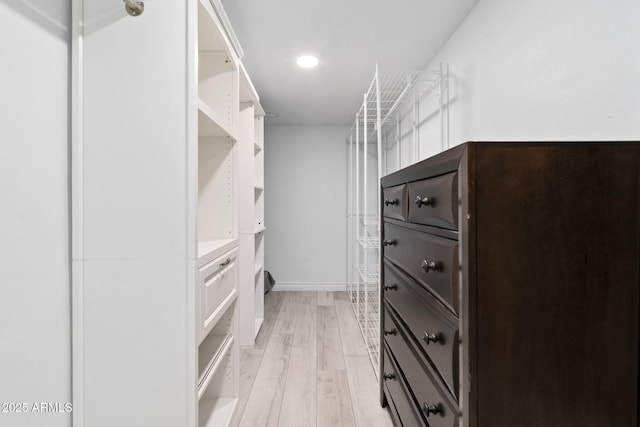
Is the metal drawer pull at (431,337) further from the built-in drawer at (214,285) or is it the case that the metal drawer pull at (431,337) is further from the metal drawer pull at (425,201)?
the built-in drawer at (214,285)

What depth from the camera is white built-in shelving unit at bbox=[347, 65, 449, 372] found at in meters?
2.20

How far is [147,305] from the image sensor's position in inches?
43.8

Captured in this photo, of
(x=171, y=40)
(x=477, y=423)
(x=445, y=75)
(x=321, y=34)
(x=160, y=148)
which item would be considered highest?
(x=321, y=34)

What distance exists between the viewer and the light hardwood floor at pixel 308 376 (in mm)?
1685

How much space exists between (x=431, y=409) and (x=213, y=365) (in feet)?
3.03

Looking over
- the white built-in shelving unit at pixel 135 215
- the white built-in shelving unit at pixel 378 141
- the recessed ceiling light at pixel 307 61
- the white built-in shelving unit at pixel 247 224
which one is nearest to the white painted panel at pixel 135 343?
the white built-in shelving unit at pixel 135 215

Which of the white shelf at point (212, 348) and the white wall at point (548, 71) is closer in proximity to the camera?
the white wall at point (548, 71)

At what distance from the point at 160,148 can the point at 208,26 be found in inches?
24.3

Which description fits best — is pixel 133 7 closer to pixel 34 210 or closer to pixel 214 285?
pixel 34 210

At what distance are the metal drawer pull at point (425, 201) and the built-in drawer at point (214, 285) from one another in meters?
0.79

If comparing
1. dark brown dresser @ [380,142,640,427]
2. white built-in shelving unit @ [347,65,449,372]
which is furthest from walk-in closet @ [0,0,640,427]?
white built-in shelving unit @ [347,65,449,372]

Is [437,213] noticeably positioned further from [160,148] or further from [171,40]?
[171,40]

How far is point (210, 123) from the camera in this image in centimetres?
142

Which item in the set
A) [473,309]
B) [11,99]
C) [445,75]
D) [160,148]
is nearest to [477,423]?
[473,309]
